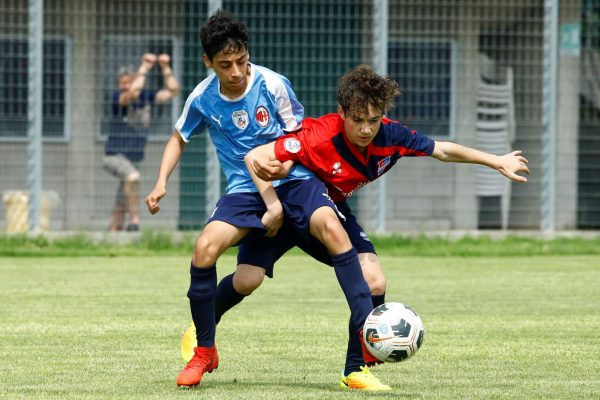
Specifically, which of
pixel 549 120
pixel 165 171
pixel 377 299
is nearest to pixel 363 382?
pixel 377 299

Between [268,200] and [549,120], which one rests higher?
[549,120]

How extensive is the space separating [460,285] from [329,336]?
341cm

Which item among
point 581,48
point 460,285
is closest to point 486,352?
point 460,285

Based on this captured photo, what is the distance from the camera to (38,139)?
14.0 meters

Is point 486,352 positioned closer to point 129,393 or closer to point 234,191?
point 234,191

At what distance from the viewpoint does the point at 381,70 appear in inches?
574

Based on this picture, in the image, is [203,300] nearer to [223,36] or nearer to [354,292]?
[354,292]

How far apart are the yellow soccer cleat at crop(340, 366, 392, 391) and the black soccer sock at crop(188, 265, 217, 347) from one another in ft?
2.29

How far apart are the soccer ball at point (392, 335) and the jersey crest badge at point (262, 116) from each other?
4.36ft

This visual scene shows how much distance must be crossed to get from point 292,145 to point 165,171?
2.44 ft

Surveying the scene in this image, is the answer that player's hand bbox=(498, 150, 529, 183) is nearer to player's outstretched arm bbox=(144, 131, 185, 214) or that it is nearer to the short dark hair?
the short dark hair

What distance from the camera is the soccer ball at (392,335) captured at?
18.5 feet

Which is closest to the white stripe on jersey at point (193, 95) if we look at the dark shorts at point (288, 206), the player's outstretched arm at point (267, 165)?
the dark shorts at point (288, 206)

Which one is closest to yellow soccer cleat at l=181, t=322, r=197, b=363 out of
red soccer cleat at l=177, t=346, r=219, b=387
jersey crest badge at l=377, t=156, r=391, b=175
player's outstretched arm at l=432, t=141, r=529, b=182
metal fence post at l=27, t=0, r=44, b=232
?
red soccer cleat at l=177, t=346, r=219, b=387
